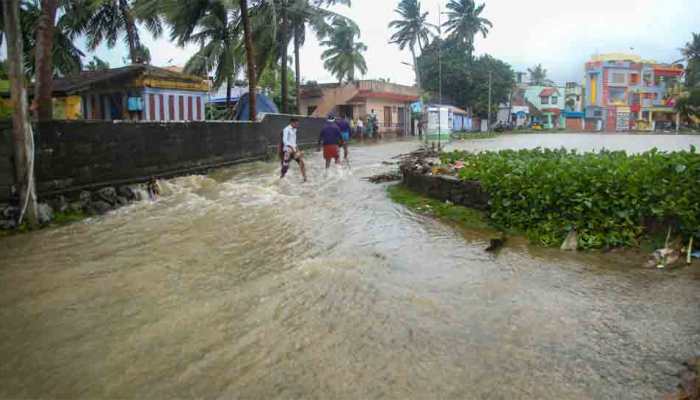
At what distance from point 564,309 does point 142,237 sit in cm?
566

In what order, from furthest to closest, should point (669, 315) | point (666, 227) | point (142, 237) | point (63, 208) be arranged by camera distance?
point (63, 208), point (142, 237), point (666, 227), point (669, 315)

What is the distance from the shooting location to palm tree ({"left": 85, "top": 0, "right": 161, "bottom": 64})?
25656 mm

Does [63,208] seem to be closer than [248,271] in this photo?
No

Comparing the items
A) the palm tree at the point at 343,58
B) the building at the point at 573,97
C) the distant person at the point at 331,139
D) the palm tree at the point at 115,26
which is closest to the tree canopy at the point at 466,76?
the palm tree at the point at 343,58

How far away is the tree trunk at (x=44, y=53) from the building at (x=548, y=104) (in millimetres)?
73082

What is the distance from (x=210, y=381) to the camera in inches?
143

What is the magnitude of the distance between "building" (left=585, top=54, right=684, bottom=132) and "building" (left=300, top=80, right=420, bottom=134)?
36819mm

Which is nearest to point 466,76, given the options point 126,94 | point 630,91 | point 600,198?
point 630,91

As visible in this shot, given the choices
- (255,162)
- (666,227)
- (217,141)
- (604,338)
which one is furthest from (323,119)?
(604,338)

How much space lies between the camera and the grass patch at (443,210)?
8.63m

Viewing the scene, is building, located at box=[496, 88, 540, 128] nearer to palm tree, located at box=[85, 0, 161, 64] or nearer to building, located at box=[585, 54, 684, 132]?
building, located at box=[585, 54, 684, 132]

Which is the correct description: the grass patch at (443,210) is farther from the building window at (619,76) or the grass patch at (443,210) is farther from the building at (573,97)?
the building at (573,97)

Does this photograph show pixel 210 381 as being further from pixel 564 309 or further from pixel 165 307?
pixel 564 309

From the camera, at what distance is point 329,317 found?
4.81m
